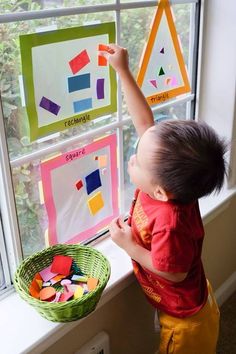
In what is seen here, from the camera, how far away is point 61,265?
112cm

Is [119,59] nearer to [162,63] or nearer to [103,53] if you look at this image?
[103,53]

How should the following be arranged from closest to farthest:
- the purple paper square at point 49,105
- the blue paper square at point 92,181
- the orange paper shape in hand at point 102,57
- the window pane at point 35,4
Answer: the window pane at point 35,4
the purple paper square at point 49,105
the orange paper shape in hand at point 102,57
the blue paper square at point 92,181

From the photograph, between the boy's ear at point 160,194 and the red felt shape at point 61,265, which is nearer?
the boy's ear at point 160,194

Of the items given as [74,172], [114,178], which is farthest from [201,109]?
[74,172]

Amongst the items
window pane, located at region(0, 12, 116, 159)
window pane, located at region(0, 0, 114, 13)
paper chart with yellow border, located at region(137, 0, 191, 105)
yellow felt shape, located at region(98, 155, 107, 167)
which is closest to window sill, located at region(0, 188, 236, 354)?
yellow felt shape, located at region(98, 155, 107, 167)

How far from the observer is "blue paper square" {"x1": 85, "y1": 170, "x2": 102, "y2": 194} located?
124 cm

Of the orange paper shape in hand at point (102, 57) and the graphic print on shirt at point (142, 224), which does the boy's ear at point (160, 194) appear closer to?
the graphic print on shirt at point (142, 224)

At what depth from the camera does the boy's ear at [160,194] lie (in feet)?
3.24

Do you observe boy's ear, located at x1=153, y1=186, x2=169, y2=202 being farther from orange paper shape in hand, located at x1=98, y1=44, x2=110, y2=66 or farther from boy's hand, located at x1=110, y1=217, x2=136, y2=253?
orange paper shape in hand, located at x1=98, y1=44, x2=110, y2=66

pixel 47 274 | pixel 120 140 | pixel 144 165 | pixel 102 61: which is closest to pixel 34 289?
pixel 47 274

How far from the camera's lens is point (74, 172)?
3.88 feet

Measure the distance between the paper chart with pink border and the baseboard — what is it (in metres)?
0.79

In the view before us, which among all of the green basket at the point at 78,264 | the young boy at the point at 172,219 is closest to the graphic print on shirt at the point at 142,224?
the young boy at the point at 172,219

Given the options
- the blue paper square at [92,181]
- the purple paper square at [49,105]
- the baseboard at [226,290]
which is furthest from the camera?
the baseboard at [226,290]
